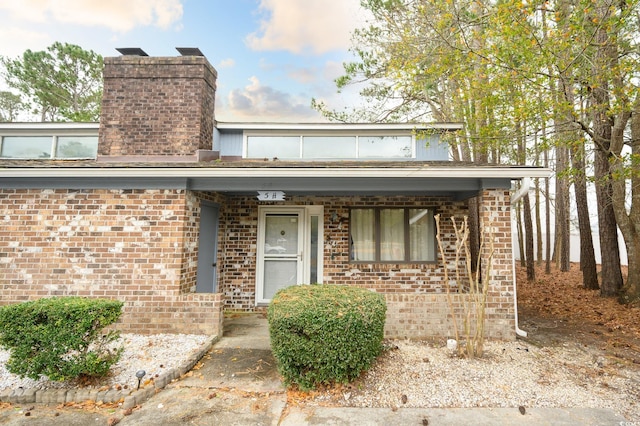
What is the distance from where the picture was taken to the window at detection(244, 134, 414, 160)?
8719 millimetres

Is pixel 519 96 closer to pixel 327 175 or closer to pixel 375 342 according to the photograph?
pixel 327 175

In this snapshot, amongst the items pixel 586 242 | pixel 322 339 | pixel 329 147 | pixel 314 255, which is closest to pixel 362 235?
pixel 314 255

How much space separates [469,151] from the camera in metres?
12.5

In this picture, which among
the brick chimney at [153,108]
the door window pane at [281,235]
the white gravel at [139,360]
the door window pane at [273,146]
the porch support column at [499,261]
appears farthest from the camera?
the door window pane at [273,146]

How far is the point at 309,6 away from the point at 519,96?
7.16m

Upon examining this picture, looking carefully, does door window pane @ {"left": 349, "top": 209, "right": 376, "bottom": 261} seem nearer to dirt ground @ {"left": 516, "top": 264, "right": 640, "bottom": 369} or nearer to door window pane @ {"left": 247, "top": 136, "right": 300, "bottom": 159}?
door window pane @ {"left": 247, "top": 136, "right": 300, "bottom": 159}

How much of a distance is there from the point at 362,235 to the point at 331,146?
9.42ft

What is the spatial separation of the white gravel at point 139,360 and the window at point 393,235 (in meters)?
3.58

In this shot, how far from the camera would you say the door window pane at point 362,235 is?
7055 millimetres

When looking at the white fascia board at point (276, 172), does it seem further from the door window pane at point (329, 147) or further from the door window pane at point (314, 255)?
the door window pane at point (329, 147)

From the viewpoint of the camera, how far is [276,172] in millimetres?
5242

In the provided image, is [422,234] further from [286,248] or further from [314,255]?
[286,248]

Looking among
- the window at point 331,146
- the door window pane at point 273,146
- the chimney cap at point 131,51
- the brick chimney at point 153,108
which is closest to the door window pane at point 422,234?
the window at point 331,146

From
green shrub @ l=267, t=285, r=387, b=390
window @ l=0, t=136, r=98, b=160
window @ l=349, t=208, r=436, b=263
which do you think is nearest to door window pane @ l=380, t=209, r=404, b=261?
window @ l=349, t=208, r=436, b=263
